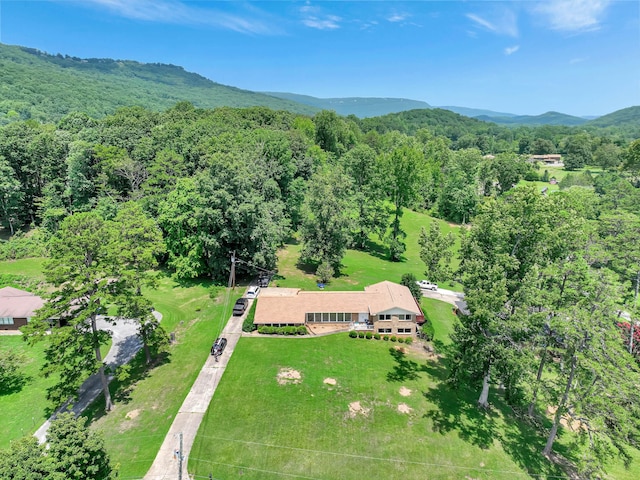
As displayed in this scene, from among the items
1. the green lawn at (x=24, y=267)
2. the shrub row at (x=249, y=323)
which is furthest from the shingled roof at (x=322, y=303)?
the green lawn at (x=24, y=267)

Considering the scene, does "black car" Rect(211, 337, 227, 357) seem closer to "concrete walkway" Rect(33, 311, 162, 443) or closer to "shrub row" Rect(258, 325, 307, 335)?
"shrub row" Rect(258, 325, 307, 335)

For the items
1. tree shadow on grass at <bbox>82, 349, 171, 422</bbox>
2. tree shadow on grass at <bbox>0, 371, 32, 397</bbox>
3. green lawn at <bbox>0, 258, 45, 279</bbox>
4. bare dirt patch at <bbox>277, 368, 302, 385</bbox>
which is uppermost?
green lawn at <bbox>0, 258, 45, 279</bbox>

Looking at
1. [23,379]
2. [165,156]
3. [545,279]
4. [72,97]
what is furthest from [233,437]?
[72,97]

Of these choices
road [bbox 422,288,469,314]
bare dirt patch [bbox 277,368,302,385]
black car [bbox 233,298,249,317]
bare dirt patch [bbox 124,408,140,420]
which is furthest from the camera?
road [bbox 422,288,469,314]

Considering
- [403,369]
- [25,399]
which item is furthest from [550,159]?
[25,399]

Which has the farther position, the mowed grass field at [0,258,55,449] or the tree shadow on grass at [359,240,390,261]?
the tree shadow on grass at [359,240,390,261]

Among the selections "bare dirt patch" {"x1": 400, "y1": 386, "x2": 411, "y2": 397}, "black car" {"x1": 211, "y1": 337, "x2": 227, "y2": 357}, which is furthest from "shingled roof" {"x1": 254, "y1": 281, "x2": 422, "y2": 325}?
"bare dirt patch" {"x1": 400, "y1": 386, "x2": 411, "y2": 397}

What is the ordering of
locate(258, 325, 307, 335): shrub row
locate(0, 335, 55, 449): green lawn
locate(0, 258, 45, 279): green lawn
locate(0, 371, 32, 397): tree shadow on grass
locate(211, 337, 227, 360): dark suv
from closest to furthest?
1. locate(0, 335, 55, 449): green lawn
2. locate(0, 371, 32, 397): tree shadow on grass
3. locate(211, 337, 227, 360): dark suv
4. locate(258, 325, 307, 335): shrub row
5. locate(0, 258, 45, 279): green lawn

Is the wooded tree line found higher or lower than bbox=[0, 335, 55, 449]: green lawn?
higher

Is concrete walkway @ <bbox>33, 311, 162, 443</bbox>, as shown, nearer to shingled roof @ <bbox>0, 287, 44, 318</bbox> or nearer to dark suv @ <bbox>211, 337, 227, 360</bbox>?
shingled roof @ <bbox>0, 287, 44, 318</bbox>
